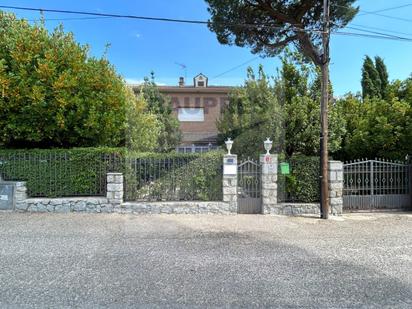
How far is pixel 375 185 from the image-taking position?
32.7ft

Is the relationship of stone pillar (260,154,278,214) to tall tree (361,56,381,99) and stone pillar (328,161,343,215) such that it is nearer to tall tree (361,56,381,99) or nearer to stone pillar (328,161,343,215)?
stone pillar (328,161,343,215)

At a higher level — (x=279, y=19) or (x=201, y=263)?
(x=279, y=19)

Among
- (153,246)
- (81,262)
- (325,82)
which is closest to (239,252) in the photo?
(153,246)

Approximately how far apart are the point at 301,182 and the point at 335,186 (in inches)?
40.1

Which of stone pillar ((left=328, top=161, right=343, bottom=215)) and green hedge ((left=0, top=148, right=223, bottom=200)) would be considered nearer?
green hedge ((left=0, top=148, right=223, bottom=200))

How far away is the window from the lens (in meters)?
25.0

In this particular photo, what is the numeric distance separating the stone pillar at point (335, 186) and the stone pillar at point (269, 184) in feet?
5.53

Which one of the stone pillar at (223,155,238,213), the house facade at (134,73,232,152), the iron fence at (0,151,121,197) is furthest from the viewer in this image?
the house facade at (134,73,232,152)

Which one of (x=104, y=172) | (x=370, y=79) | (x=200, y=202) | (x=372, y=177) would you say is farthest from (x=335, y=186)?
(x=370, y=79)

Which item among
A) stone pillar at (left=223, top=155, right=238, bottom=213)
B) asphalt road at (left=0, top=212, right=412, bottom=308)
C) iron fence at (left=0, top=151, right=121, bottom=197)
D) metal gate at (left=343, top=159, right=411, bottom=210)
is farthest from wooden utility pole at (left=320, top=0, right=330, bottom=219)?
iron fence at (left=0, top=151, right=121, bottom=197)

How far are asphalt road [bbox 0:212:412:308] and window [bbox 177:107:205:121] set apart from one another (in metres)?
17.3

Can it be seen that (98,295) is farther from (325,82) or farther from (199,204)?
(325,82)

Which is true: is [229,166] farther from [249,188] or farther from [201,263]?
[201,263]

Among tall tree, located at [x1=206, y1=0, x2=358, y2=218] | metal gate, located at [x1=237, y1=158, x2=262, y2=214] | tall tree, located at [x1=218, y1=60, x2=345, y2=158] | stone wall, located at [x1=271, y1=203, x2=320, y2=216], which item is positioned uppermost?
tall tree, located at [x1=206, y1=0, x2=358, y2=218]
